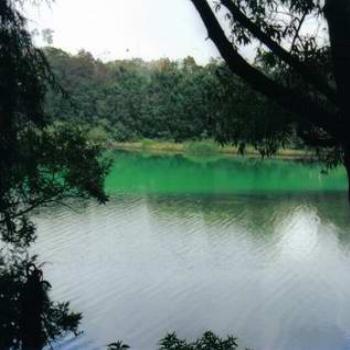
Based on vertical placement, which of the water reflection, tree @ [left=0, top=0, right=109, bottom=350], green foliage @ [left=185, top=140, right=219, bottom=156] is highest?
tree @ [left=0, top=0, right=109, bottom=350]

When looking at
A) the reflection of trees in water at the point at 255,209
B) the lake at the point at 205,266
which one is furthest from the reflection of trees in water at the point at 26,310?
the reflection of trees in water at the point at 255,209

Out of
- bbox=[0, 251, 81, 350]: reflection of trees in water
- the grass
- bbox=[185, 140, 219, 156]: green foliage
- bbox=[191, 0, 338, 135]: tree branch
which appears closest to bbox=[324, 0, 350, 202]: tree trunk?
bbox=[191, 0, 338, 135]: tree branch

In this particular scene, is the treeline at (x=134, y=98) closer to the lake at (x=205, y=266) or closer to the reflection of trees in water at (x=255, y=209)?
Answer: the reflection of trees in water at (x=255, y=209)

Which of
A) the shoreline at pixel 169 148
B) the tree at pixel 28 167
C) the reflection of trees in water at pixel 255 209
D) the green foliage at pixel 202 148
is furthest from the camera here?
the shoreline at pixel 169 148

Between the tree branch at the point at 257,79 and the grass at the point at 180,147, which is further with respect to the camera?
the grass at the point at 180,147

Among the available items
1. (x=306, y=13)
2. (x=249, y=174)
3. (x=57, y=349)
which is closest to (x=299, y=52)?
(x=306, y=13)

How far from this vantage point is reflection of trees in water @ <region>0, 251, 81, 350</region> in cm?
579

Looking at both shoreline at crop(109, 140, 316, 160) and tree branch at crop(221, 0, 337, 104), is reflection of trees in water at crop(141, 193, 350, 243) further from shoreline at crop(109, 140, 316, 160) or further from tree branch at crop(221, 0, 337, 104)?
shoreline at crop(109, 140, 316, 160)

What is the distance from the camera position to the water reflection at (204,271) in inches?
446

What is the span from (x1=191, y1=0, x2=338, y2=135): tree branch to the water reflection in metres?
7.69

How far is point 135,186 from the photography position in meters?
29.4

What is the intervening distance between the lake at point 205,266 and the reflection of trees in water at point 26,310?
221 cm

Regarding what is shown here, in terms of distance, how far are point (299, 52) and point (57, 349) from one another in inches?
272

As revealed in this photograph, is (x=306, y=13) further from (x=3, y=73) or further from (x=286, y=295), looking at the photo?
(x=286, y=295)
